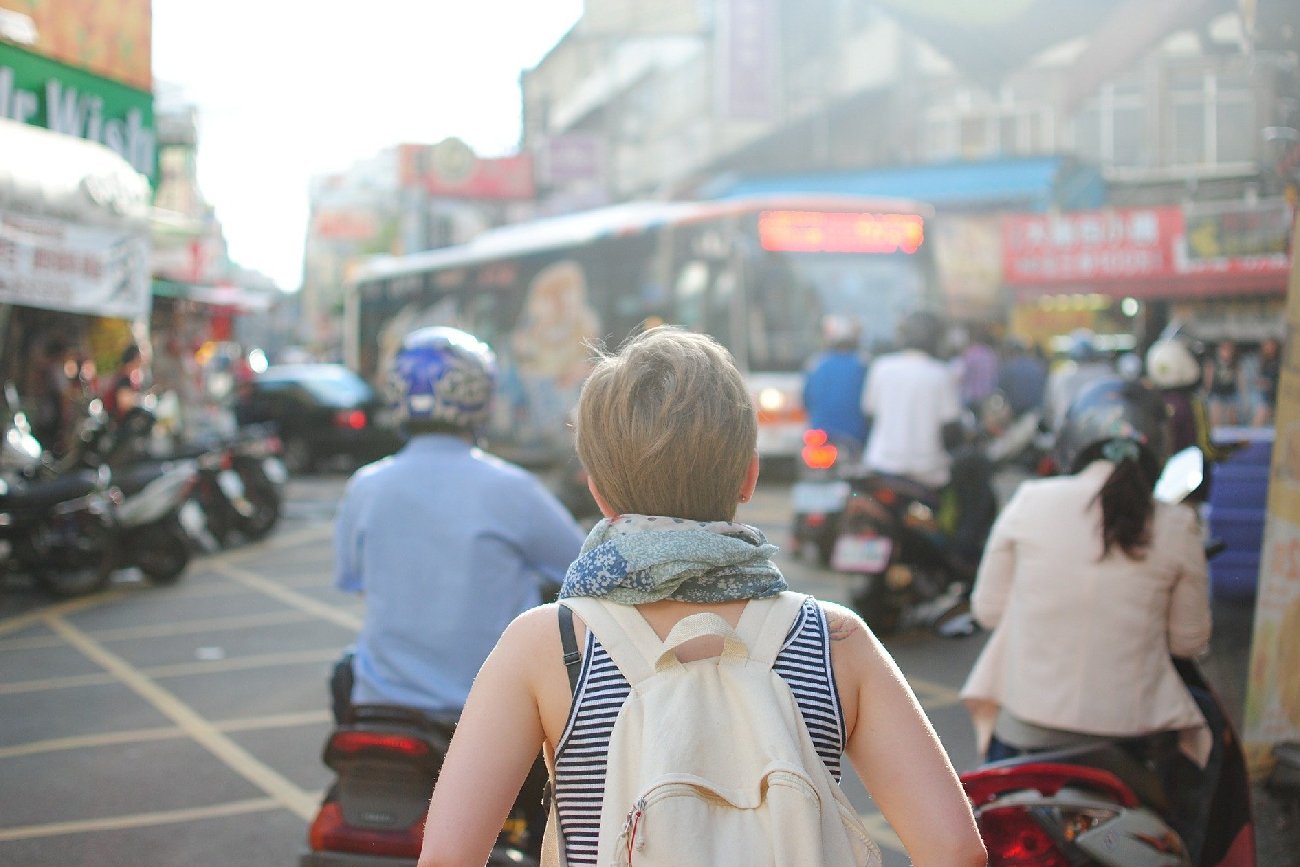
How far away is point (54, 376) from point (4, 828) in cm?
1002

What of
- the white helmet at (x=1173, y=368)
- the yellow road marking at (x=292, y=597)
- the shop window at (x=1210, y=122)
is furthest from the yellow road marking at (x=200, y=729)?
the shop window at (x=1210, y=122)

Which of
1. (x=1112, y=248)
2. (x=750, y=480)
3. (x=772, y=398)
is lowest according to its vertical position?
(x=750, y=480)

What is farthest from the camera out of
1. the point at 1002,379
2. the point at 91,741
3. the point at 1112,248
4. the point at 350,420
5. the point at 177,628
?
the point at 1112,248

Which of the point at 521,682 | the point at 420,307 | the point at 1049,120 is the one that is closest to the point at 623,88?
the point at 1049,120

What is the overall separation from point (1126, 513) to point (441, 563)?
5.40 feet

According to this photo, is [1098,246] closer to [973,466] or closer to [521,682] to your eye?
[973,466]

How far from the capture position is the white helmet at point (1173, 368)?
7.27 meters

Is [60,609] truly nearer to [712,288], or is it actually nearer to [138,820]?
[138,820]

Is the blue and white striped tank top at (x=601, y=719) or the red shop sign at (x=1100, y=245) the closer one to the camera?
the blue and white striped tank top at (x=601, y=719)

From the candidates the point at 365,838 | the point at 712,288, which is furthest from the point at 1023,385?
the point at 365,838

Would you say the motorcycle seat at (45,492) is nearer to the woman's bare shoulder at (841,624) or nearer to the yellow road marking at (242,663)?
the yellow road marking at (242,663)

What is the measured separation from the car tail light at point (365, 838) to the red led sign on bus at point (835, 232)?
1413 centimetres

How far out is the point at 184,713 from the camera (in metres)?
7.33

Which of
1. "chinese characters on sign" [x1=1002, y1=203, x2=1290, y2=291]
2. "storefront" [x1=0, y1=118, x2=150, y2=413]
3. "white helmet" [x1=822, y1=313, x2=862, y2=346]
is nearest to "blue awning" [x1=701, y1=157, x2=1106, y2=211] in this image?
"chinese characters on sign" [x1=1002, y1=203, x2=1290, y2=291]
